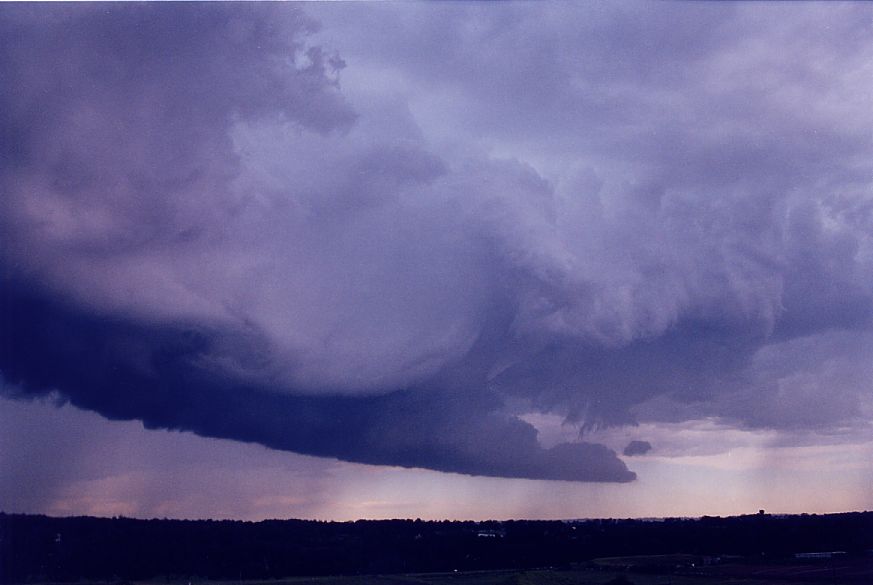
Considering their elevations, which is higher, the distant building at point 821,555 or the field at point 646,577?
the distant building at point 821,555

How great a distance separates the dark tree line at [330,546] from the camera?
91.1 m

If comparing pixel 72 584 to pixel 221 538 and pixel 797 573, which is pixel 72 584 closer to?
pixel 221 538

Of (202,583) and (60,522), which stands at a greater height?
(60,522)

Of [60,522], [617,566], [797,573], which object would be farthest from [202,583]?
[797,573]

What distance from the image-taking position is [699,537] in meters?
144

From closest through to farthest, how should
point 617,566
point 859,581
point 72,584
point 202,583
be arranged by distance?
point 859,581
point 72,584
point 202,583
point 617,566

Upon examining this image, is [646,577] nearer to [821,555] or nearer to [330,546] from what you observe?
[821,555]

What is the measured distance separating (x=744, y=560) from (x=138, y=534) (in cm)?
7745

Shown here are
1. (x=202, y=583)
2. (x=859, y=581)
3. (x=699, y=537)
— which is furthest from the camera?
(x=699, y=537)

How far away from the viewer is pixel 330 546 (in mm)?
132750

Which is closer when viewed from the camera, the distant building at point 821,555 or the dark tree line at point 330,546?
the dark tree line at point 330,546

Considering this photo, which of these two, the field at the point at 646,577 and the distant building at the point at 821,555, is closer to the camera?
the field at the point at 646,577

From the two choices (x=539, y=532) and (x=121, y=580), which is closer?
(x=121, y=580)

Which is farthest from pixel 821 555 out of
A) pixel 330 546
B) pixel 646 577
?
pixel 330 546
